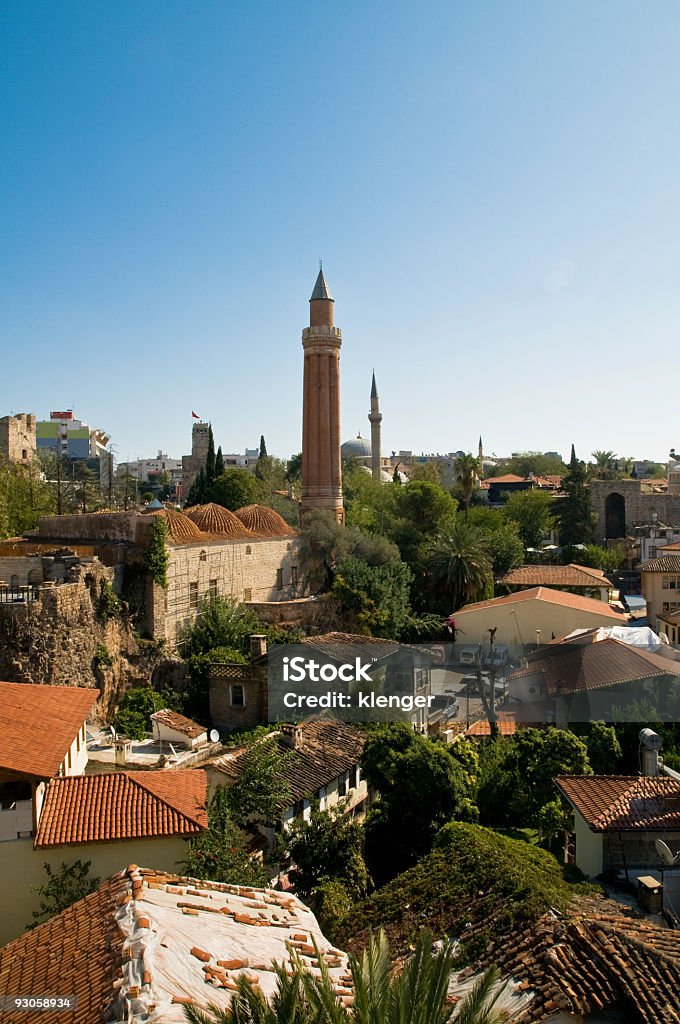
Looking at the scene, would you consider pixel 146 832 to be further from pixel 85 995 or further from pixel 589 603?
pixel 589 603

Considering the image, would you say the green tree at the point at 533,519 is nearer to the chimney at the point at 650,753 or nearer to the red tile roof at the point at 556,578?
the red tile roof at the point at 556,578

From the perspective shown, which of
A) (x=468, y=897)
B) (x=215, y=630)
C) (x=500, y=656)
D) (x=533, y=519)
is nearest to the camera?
(x=468, y=897)

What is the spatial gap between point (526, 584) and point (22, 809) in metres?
26.6

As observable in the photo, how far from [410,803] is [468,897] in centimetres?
479

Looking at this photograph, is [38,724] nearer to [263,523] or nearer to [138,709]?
[138,709]

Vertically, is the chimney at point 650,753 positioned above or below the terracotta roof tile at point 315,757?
above

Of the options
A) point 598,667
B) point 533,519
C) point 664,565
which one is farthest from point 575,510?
point 598,667

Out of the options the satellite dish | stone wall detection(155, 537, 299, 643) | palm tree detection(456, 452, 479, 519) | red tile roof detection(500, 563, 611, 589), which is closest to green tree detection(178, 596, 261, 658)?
stone wall detection(155, 537, 299, 643)

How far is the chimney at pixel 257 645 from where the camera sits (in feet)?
67.2

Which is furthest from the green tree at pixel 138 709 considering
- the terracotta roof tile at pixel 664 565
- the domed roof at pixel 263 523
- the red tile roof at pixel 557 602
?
the terracotta roof tile at pixel 664 565

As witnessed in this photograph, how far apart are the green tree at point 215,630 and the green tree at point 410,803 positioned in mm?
9144

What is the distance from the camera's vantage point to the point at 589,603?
28.1m

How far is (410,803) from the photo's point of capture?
1262cm

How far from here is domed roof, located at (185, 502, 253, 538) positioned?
24.6 metres
